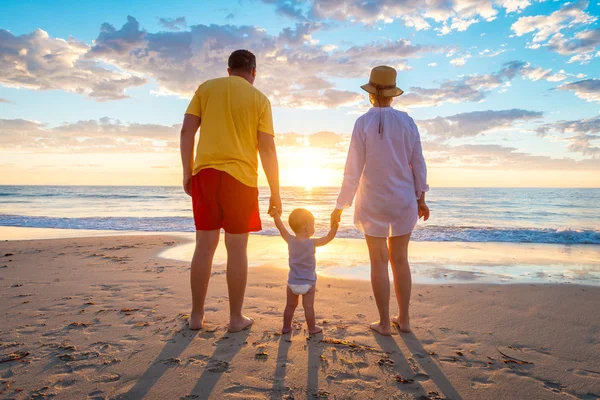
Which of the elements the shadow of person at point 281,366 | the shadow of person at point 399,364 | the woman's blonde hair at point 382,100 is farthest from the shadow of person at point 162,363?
the woman's blonde hair at point 382,100

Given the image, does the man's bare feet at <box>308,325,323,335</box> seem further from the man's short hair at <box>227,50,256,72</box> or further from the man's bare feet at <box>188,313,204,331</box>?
the man's short hair at <box>227,50,256,72</box>

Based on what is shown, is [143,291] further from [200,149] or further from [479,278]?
[479,278]

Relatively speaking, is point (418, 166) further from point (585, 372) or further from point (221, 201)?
point (585, 372)

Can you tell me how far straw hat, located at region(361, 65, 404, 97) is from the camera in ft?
9.56

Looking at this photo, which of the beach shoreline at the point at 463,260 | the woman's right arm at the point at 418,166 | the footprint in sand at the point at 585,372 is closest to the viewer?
the footprint in sand at the point at 585,372

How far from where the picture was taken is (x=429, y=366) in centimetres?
233

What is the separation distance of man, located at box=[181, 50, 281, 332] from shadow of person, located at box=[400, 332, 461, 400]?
1291 mm

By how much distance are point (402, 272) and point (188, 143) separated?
78.9 inches

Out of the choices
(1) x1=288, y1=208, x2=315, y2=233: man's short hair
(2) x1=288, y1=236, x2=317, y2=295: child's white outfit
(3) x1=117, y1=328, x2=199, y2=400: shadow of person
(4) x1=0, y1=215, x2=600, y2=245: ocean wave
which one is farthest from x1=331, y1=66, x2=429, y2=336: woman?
(4) x1=0, y1=215, x2=600, y2=245: ocean wave

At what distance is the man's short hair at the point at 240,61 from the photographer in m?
2.94

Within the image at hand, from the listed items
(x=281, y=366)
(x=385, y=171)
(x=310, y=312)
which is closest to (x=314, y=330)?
(x=310, y=312)

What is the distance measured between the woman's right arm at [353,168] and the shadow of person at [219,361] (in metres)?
1.27

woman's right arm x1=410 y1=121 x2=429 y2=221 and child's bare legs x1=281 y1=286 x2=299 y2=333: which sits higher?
woman's right arm x1=410 y1=121 x2=429 y2=221

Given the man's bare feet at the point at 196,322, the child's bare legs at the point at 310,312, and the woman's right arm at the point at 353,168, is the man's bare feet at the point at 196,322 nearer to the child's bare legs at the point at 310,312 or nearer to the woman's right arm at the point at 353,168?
the child's bare legs at the point at 310,312
